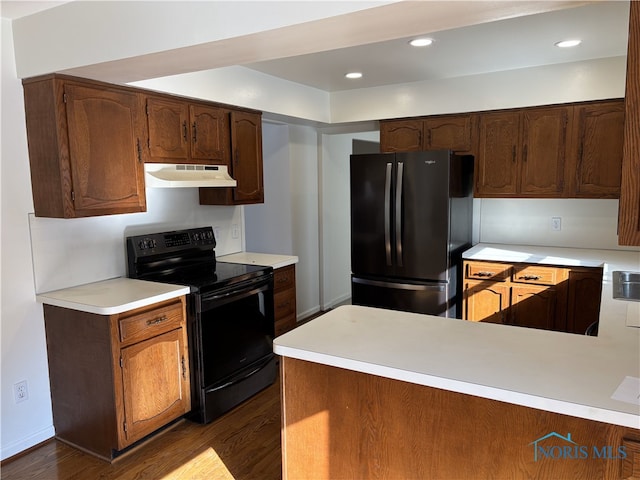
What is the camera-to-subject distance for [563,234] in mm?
3898

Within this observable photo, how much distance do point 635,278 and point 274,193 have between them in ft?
10.5

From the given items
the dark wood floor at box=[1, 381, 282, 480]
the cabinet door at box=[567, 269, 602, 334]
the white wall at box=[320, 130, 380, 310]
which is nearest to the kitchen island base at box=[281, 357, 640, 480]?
the dark wood floor at box=[1, 381, 282, 480]

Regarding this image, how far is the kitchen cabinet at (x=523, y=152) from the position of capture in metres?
3.61

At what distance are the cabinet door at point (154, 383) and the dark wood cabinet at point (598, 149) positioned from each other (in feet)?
10.2

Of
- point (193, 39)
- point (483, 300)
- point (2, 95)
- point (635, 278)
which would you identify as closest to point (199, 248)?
point (2, 95)

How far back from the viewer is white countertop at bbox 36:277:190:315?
2453 mm

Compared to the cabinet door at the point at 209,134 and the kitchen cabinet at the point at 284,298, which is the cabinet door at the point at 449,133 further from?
the cabinet door at the point at 209,134

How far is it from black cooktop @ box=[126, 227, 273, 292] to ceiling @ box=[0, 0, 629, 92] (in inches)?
54.5

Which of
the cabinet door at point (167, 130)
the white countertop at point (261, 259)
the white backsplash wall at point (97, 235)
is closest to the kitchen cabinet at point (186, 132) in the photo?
the cabinet door at point (167, 130)

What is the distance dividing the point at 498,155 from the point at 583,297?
1294 millimetres

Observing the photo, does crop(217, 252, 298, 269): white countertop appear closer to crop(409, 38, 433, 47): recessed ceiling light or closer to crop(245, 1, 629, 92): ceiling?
crop(245, 1, 629, 92): ceiling

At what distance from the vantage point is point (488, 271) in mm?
3598

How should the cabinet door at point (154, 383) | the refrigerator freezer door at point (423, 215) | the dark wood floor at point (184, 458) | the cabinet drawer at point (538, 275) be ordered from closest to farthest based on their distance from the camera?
1. the dark wood floor at point (184, 458)
2. the cabinet door at point (154, 383)
3. the cabinet drawer at point (538, 275)
4. the refrigerator freezer door at point (423, 215)

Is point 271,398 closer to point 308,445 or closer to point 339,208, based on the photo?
point 308,445
